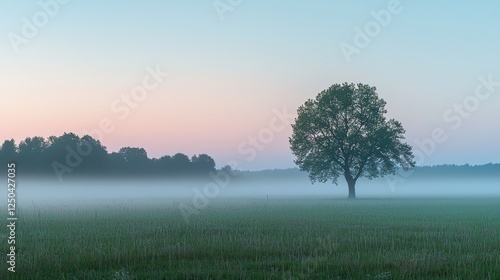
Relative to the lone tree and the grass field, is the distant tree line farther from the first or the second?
the grass field

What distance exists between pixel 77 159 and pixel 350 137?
242 feet

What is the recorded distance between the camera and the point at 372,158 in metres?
71.1

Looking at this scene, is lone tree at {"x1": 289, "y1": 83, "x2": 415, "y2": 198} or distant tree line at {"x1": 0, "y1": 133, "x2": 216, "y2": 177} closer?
lone tree at {"x1": 289, "y1": 83, "x2": 415, "y2": 198}

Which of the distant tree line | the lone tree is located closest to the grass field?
the lone tree

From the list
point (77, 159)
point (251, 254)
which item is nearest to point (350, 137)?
point (251, 254)

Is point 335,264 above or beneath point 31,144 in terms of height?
A: beneath

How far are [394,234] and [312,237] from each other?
3.61 m

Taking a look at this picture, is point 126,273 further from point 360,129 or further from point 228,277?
point 360,129

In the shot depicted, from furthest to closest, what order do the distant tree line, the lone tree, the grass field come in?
the distant tree line < the lone tree < the grass field

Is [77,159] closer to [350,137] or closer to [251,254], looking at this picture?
[350,137]

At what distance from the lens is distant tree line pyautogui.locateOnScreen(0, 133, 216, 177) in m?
110

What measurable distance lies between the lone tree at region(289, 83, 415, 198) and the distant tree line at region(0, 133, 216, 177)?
182 ft

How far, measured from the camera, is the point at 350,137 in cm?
7006

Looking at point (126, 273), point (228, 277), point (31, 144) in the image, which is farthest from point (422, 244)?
point (31, 144)
